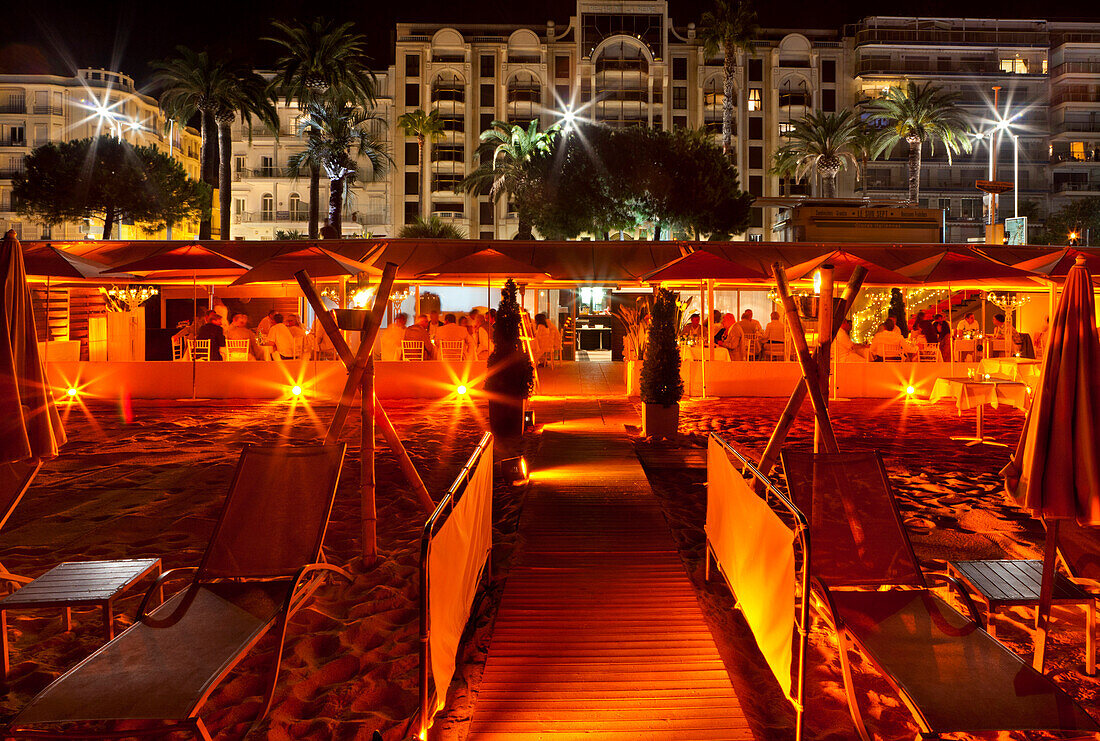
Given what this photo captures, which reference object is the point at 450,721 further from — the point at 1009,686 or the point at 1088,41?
the point at 1088,41

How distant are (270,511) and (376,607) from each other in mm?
826

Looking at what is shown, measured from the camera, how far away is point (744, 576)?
3842mm

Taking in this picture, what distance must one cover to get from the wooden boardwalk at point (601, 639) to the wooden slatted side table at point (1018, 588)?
4.08 feet

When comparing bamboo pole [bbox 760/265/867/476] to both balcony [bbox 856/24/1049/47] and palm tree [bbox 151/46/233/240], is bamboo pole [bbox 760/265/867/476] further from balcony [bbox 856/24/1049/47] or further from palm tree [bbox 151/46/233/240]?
balcony [bbox 856/24/1049/47]

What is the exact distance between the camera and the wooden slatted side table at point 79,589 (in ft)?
12.2

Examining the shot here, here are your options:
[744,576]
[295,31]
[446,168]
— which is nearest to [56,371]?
[744,576]

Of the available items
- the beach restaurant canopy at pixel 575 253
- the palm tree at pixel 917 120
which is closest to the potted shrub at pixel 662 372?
the beach restaurant canopy at pixel 575 253

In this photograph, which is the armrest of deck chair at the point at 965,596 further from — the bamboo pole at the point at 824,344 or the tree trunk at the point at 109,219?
the tree trunk at the point at 109,219

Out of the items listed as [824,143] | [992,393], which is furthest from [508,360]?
[824,143]

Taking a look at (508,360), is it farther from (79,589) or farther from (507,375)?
(79,589)

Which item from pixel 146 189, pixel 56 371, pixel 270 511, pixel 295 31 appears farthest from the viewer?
pixel 146 189

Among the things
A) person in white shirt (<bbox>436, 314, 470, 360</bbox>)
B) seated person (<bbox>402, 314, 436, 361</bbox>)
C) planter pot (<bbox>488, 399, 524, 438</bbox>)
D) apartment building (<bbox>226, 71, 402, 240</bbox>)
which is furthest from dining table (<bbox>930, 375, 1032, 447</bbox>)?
apartment building (<bbox>226, 71, 402, 240</bbox>)

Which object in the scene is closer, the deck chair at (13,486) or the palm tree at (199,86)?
the deck chair at (13,486)

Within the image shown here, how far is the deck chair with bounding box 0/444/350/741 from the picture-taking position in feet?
9.12
